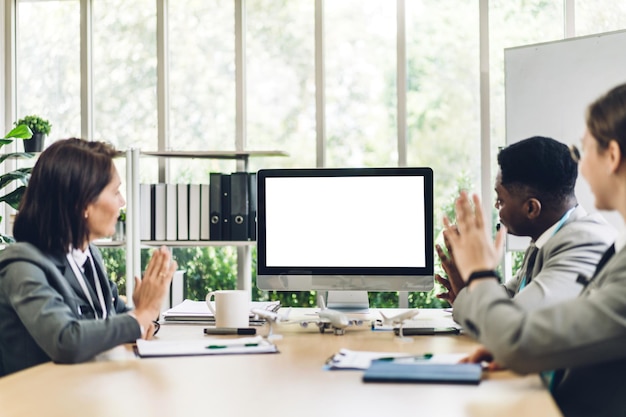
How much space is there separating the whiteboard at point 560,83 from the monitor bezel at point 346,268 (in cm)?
142

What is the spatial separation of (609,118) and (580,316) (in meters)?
0.39

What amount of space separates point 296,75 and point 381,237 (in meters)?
1.90

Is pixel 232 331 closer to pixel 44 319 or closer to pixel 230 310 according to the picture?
pixel 230 310

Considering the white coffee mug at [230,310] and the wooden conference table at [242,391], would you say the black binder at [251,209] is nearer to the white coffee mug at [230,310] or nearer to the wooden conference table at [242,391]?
the white coffee mug at [230,310]

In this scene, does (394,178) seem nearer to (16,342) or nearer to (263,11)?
(16,342)

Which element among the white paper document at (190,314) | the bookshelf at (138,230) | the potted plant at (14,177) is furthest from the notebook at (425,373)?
the potted plant at (14,177)

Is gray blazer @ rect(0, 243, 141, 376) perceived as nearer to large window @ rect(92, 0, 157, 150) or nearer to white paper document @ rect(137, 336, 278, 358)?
white paper document @ rect(137, 336, 278, 358)

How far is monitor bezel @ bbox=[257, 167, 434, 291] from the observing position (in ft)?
8.43

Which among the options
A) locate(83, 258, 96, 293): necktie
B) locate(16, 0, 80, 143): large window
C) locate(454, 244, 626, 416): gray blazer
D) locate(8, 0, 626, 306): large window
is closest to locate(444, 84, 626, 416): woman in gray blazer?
locate(454, 244, 626, 416): gray blazer

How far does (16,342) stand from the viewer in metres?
1.91

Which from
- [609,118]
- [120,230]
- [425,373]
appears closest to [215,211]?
[120,230]

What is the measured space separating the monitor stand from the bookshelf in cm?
109

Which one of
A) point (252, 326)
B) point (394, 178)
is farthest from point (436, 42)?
point (252, 326)

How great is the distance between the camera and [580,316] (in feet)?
4.41
